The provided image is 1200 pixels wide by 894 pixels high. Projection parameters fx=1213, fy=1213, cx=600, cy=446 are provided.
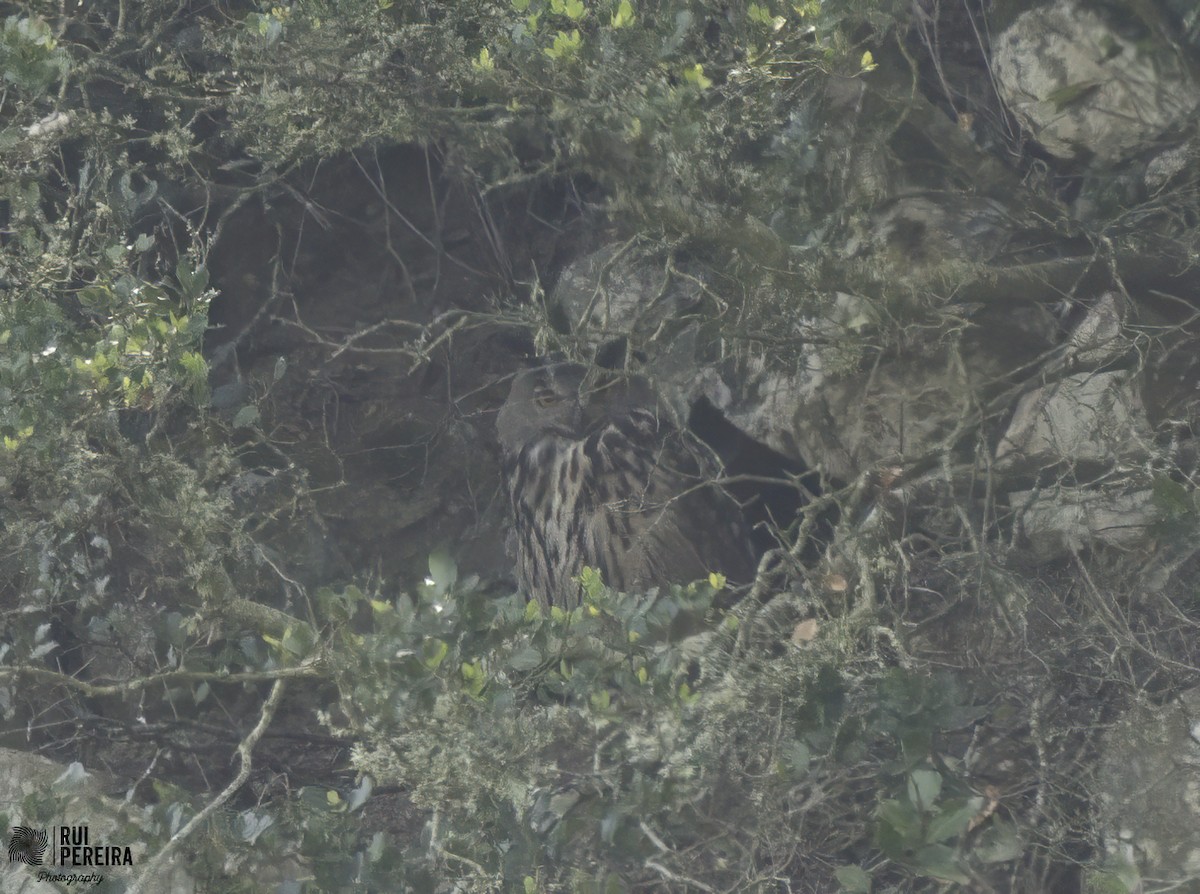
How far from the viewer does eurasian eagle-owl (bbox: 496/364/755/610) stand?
10.9 feet

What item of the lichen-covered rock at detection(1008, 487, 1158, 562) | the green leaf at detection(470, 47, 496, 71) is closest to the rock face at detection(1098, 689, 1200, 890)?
the lichen-covered rock at detection(1008, 487, 1158, 562)

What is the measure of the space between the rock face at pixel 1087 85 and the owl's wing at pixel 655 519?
1.19 m

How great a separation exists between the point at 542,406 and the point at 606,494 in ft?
1.17

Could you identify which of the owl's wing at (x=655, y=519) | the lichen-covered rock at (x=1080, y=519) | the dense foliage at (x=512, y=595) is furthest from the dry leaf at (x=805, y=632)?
the owl's wing at (x=655, y=519)

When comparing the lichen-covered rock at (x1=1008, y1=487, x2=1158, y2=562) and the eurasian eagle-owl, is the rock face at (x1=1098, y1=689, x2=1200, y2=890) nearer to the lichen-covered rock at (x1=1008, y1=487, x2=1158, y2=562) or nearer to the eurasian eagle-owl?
the lichen-covered rock at (x1=1008, y1=487, x2=1158, y2=562)

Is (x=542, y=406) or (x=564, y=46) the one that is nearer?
(x=564, y=46)

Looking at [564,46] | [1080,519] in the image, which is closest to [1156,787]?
[1080,519]

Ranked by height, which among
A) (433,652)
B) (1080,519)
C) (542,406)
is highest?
(433,652)

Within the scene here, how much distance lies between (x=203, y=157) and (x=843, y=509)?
207 centimetres

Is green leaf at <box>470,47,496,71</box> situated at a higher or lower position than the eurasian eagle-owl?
higher

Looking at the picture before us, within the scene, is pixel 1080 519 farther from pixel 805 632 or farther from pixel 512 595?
pixel 512 595

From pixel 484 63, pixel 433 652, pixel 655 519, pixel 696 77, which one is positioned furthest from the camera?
pixel 655 519

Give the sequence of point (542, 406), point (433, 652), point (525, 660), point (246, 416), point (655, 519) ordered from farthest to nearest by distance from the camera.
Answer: point (542, 406) < point (655, 519) < point (246, 416) < point (525, 660) < point (433, 652)

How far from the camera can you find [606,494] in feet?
11.1
